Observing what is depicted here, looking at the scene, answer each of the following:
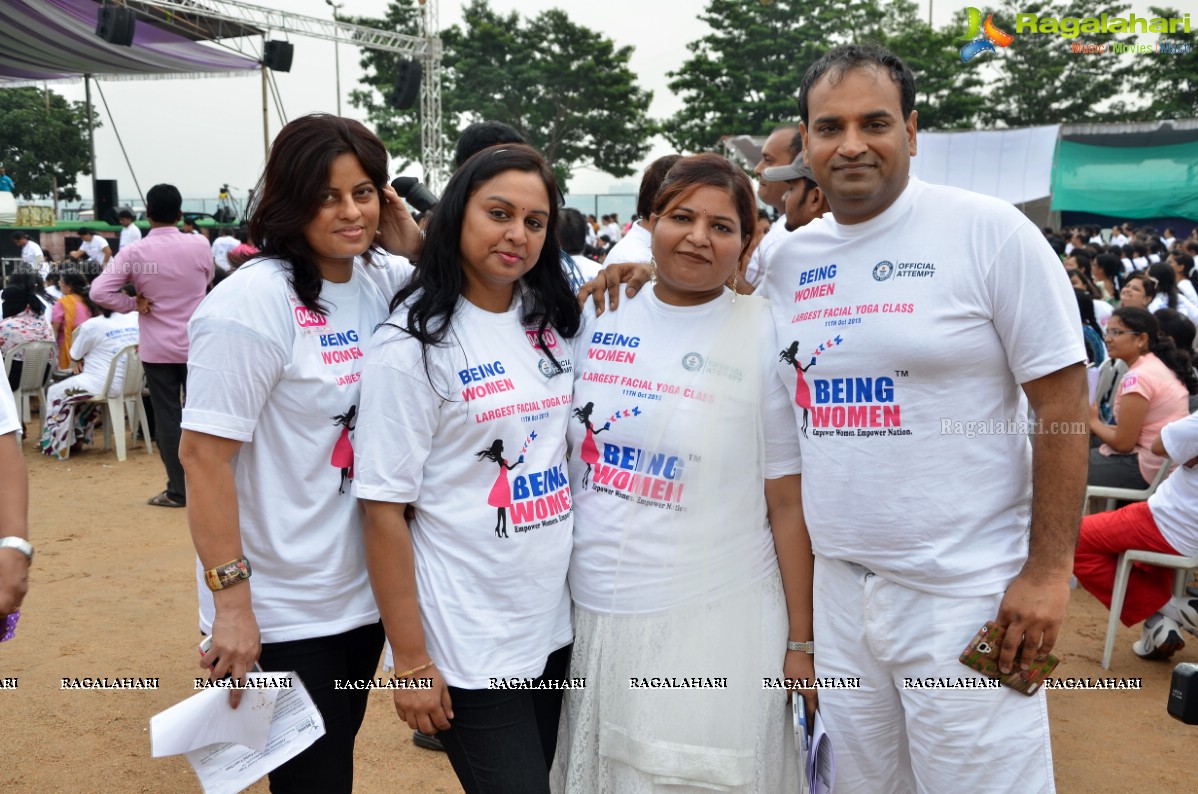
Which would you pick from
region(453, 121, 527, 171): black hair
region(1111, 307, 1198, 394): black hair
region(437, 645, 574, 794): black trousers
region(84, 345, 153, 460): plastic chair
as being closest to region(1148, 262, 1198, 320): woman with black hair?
region(1111, 307, 1198, 394): black hair

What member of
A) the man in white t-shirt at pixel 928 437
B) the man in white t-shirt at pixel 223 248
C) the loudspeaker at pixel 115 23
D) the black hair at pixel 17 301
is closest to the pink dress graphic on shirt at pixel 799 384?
the man in white t-shirt at pixel 928 437

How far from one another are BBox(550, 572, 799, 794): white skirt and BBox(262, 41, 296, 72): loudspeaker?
18136mm

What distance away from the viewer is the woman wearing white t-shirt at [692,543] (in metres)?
2.12

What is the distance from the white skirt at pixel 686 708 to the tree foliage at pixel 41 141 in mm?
22966

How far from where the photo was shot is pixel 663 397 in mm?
2135

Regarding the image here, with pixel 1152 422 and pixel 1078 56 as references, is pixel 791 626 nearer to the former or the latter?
pixel 1152 422

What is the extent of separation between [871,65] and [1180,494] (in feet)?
9.98

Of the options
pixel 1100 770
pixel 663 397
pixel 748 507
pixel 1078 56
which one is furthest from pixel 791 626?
pixel 1078 56

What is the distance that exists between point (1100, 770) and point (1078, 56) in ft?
118

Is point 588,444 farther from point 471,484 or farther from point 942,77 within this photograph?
point 942,77

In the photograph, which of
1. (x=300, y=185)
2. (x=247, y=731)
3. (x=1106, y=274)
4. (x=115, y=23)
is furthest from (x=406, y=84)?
(x=247, y=731)

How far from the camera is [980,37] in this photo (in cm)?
3078

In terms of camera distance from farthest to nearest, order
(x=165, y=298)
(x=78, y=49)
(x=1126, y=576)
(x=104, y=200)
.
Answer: (x=104, y=200) < (x=78, y=49) < (x=165, y=298) < (x=1126, y=576)

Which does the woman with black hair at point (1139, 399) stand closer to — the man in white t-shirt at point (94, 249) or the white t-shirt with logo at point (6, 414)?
the white t-shirt with logo at point (6, 414)
